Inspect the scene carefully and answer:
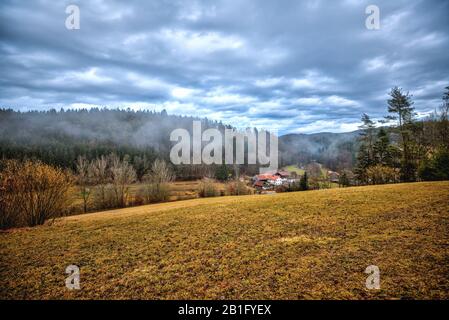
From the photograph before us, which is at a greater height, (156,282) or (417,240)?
(417,240)

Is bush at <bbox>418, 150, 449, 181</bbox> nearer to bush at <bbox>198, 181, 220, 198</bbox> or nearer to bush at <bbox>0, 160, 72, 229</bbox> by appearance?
bush at <bbox>198, 181, 220, 198</bbox>

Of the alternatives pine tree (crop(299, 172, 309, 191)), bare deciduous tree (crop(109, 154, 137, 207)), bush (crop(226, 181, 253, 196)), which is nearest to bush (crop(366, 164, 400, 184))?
pine tree (crop(299, 172, 309, 191))

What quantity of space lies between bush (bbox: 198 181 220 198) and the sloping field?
2890 cm

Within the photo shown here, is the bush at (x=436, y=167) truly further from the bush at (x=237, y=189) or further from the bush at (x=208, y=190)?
the bush at (x=208, y=190)

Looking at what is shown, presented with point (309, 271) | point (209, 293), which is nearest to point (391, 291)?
point (309, 271)

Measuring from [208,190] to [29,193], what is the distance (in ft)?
93.5

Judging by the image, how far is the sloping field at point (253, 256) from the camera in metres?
4.97

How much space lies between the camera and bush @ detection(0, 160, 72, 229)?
1280cm

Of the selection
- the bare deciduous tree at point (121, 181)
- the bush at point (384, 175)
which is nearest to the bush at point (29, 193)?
the bare deciduous tree at point (121, 181)

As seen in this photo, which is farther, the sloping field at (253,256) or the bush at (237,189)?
the bush at (237,189)

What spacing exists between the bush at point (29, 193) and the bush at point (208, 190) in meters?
26.1

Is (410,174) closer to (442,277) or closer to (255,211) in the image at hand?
(255,211)
